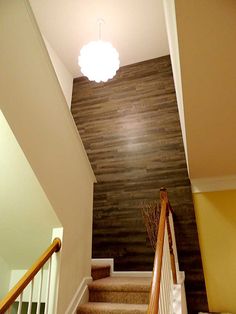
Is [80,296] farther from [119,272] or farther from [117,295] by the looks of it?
[119,272]

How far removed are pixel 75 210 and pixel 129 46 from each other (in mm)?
3483

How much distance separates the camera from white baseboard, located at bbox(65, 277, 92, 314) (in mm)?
2611

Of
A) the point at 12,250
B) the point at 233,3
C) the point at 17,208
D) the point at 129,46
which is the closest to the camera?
the point at 233,3

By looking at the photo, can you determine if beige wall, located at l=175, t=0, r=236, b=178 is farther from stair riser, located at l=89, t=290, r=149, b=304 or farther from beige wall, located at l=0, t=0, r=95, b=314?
stair riser, located at l=89, t=290, r=149, b=304

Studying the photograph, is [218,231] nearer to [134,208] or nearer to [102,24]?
[134,208]

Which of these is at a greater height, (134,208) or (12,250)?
(134,208)

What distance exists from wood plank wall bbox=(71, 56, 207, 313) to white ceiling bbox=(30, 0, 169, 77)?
1.40 feet

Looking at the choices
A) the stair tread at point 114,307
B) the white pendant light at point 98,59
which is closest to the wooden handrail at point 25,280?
the stair tread at point 114,307

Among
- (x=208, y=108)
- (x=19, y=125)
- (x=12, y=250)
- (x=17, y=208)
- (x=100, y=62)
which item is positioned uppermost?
(x=100, y=62)

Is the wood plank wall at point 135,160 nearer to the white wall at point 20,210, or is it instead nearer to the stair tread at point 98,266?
the stair tread at point 98,266

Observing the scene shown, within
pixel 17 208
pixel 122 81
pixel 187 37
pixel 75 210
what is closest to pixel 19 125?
pixel 17 208

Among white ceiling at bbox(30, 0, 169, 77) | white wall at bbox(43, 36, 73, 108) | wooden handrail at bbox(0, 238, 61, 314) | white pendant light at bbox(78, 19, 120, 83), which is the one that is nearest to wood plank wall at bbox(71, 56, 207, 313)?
white wall at bbox(43, 36, 73, 108)

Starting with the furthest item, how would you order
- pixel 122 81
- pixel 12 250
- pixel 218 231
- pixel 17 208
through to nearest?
pixel 122 81, pixel 218 231, pixel 12 250, pixel 17 208

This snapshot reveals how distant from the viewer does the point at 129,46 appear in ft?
16.4
